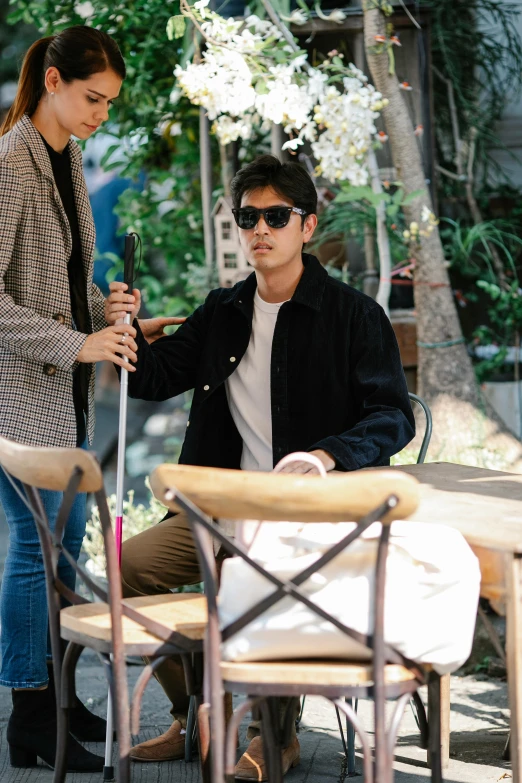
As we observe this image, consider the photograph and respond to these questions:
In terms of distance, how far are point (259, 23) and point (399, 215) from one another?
1052mm

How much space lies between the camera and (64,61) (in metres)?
2.92

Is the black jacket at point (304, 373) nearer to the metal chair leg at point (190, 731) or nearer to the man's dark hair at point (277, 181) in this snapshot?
the man's dark hair at point (277, 181)

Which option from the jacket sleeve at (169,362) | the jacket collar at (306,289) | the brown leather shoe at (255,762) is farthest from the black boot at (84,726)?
the jacket collar at (306,289)

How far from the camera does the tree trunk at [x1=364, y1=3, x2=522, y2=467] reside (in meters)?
4.72

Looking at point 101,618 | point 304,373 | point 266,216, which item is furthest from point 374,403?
point 101,618

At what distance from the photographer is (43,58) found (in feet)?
9.87

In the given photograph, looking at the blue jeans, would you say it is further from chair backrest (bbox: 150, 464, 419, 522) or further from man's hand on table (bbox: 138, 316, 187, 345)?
chair backrest (bbox: 150, 464, 419, 522)

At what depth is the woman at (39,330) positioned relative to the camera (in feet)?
9.48

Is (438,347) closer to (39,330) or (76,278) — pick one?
(76,278)

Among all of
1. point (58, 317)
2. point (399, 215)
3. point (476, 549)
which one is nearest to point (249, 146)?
point (399, 215)

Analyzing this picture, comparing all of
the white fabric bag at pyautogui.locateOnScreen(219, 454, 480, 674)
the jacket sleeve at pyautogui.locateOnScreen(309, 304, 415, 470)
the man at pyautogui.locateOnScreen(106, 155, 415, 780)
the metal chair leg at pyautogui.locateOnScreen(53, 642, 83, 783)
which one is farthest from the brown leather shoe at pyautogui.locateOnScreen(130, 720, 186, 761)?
the white fabric bag at pyautogui.locateOnScreen(219, 454, 480, 674)

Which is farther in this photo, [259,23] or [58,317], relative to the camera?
[259,23]

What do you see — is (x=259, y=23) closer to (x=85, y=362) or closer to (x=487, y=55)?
(x=487, y=55)

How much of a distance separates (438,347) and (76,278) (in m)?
2.18
